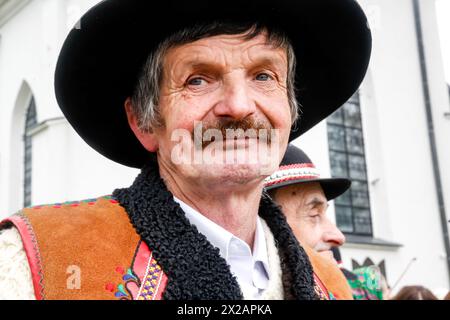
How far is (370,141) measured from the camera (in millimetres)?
14320

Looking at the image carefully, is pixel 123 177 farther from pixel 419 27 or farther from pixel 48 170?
pixel 419 27

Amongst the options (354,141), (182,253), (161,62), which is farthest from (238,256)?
(354,141)

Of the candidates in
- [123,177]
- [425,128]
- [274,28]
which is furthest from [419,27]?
[274,28]

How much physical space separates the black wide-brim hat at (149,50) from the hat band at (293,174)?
1.23 metres

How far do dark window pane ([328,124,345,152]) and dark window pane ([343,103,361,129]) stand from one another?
0.25 metres

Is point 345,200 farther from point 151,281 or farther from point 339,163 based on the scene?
point 151,281

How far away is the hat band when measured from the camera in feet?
12.4

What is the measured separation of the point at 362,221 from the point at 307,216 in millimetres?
10286

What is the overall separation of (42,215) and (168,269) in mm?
373

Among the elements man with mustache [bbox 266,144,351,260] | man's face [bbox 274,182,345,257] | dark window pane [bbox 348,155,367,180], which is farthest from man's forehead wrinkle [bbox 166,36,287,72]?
dark window pane [bbox 348,155,367,180]

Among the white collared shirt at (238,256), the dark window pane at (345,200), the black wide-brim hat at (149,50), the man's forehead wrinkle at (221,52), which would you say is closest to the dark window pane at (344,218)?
the dark window pane at (345,200)

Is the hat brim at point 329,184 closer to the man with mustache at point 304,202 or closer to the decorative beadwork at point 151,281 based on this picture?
the man with mustache at point 304,202

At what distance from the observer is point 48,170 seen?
41.1ft

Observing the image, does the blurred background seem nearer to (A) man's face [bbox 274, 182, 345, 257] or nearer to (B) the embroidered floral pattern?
(A) man's face [bbox 274, 182, 345, 257]
